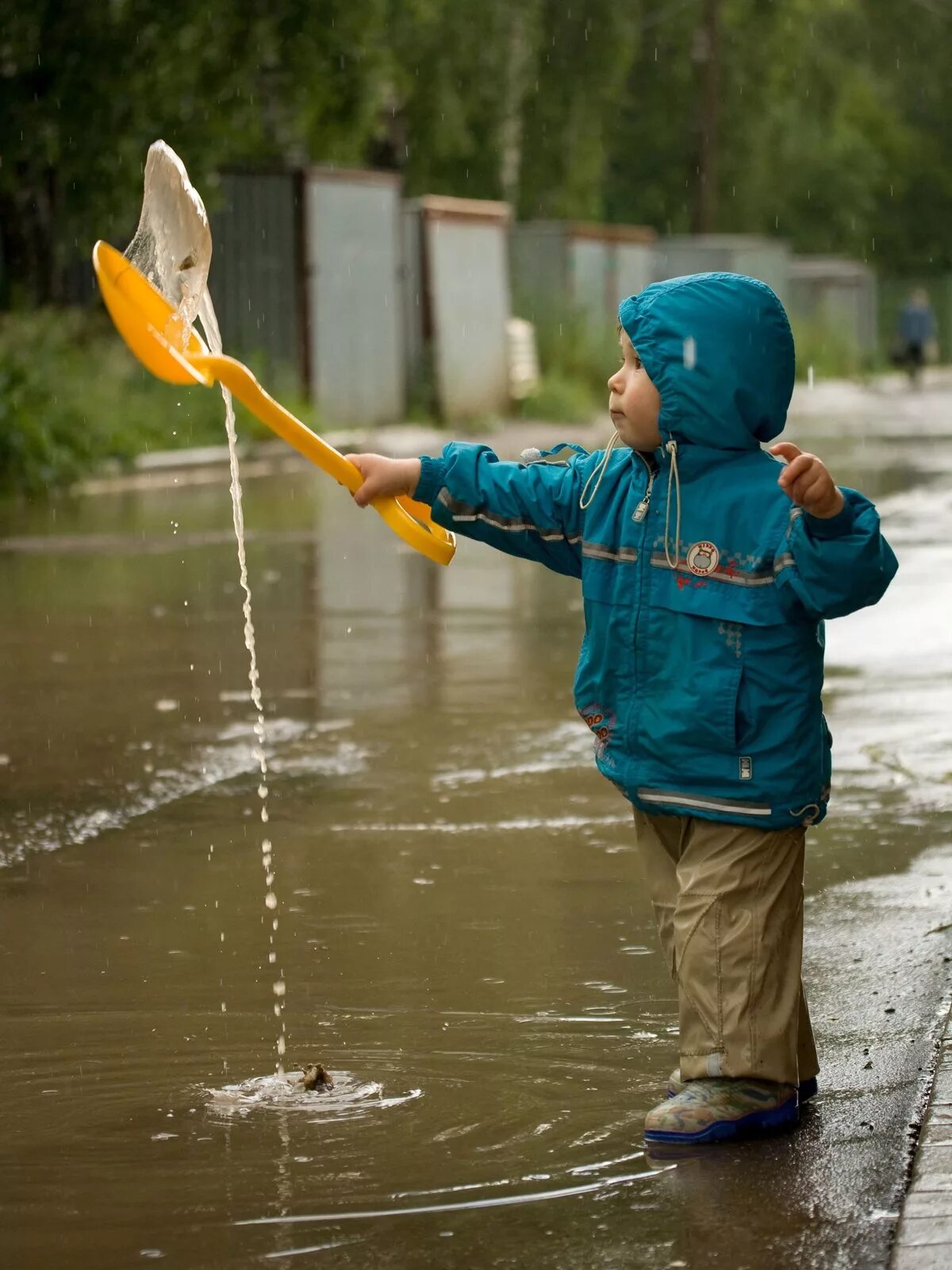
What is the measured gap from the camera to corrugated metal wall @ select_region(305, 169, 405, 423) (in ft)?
78.9

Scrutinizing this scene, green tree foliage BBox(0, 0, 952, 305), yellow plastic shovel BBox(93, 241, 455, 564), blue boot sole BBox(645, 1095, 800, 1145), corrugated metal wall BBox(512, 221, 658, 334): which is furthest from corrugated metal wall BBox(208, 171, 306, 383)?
blue boot sole BBox(645, 1095, 800, 1145)

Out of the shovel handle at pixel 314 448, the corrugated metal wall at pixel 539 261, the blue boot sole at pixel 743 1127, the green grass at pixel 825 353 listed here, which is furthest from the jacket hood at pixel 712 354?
the green grass at pixel 825 353

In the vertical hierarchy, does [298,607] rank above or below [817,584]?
below

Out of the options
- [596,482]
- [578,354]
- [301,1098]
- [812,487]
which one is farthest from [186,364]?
[578,354]

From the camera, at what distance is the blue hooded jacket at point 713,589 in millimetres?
3877

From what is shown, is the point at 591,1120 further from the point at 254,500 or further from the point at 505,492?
the point at 254,500

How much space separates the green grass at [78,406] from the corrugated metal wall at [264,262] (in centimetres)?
158

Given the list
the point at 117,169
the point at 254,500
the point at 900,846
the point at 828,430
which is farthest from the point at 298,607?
the point at 828,430

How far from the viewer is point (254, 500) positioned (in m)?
17.7

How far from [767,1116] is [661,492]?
3.59 ft

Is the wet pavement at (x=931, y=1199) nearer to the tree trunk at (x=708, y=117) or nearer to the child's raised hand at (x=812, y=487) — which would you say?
the child's raised hand at (x=812, y=487)

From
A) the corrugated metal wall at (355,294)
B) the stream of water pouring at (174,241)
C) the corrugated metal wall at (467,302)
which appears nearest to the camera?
the stream of water pouring at (174,241)

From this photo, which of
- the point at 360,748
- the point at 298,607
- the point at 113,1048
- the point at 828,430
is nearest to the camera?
the point at 113,1048

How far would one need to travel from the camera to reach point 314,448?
13.9ft
